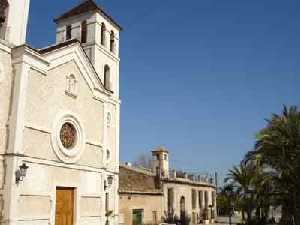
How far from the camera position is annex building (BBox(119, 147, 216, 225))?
2771 centimetres

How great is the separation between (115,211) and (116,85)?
757 centimetres

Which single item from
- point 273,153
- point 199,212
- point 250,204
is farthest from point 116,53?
point 199,212

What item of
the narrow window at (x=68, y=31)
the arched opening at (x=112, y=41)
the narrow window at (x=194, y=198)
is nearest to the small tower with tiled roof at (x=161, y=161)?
the narrow window at (x=194, y=198)

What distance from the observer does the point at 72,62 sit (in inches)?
786

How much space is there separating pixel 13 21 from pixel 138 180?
1846cm

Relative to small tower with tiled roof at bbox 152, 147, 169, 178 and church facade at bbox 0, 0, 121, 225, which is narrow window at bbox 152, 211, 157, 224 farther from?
church facade at bbox 0, 0, 121, 225

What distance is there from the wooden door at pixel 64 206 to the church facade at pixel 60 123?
0.15ft

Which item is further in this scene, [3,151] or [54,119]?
[54,119]

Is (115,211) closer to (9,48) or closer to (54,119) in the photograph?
(54,119)

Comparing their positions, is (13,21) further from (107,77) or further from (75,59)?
(107,77)

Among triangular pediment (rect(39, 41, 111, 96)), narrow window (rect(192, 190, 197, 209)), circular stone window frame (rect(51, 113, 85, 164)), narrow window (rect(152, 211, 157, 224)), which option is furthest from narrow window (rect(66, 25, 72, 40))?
narrow window (rect(192, 190, 197, 209))

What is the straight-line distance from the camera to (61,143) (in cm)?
1861

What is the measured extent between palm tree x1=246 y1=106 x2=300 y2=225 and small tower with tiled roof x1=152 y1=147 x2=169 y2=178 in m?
12.0

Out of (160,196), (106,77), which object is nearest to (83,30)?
(106,77)
